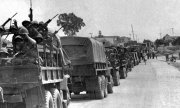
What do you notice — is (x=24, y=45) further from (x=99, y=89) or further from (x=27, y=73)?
(x=99, y=89)

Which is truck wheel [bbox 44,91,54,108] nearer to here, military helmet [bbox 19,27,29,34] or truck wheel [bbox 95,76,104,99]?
military helmet [bbox 19,27,29,34]

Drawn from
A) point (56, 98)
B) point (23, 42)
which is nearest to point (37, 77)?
point (23, 42)

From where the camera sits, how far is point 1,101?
9.33 m

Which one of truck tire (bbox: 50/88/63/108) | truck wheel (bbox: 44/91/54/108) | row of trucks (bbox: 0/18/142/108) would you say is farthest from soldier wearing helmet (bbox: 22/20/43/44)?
truck tire (bbox: 50/88/63/108)

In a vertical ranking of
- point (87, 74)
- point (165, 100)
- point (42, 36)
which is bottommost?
point (165, 100)

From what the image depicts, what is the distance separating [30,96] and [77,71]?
8.63 metres

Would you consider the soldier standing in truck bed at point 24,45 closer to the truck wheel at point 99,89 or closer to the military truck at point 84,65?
the military truck at point 84,65

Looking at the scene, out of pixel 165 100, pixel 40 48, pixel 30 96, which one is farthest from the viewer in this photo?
pixel 165 100

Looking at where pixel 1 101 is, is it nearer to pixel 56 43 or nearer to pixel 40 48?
pixel 40 48

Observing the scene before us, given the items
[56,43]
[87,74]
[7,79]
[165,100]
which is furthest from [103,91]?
[7,79]

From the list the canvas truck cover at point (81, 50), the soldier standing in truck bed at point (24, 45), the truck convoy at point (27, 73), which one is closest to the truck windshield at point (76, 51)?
the canvas truck cover at point (81, 50)

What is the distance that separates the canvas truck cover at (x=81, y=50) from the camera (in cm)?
1842

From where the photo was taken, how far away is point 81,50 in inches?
738

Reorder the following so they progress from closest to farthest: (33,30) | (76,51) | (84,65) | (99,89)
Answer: (33,30)
(84,65)
(99,89)
(76,51)
